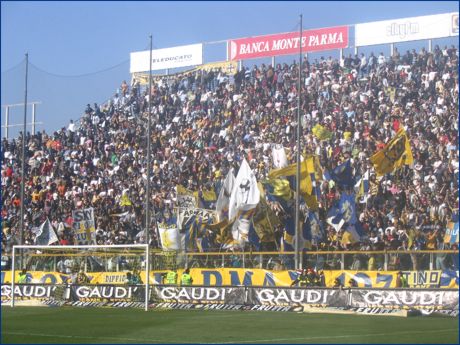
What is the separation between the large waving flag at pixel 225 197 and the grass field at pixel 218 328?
8180 millimetres

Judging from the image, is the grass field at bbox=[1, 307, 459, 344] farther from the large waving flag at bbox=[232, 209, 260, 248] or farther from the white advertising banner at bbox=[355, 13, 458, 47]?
the white advertising banner at bbox=[355, 13, 458, 47]

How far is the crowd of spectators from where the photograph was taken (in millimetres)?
33250

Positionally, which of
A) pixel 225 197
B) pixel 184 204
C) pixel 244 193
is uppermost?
pixel 244 193

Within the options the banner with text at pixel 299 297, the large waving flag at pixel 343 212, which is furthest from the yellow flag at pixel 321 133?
the banner with text at pixel 299 297

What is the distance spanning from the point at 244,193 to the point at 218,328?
1441 cm

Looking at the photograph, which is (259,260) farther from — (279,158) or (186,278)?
(279,158)

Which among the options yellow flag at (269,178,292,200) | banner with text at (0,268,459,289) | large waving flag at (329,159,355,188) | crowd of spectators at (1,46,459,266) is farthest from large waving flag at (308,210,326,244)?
banner with text at (0,268,459,289)

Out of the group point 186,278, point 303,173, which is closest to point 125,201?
point 186,278

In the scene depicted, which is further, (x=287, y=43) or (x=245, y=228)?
(x=287, y=43)

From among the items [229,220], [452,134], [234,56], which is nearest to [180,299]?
[229,220]

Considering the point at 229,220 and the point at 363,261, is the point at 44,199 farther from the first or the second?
the point at 363,261

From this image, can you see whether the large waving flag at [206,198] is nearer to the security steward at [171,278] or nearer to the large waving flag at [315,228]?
the security steward at [171,278]

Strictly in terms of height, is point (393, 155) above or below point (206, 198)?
above

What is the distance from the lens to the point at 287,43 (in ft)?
163
